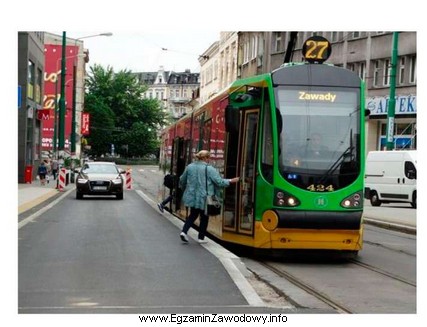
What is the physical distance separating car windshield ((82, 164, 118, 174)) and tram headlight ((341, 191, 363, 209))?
21.9 meters

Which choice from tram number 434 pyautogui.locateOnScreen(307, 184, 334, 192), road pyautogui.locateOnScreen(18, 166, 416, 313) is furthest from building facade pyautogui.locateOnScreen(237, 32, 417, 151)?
tram number 434 pyautogui.locateOnScreen(307, 184, 334, 192)

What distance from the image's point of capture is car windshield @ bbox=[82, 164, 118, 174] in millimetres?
33719

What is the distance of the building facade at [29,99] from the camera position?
44.8 metres

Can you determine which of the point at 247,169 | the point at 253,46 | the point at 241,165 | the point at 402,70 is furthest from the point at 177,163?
the point at 253,46

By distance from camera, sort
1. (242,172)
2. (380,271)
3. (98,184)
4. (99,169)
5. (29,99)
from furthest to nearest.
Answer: (29,99) → (99,169) → (98,184) → (242,172) → (380,271)

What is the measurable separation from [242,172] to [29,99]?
35.6m

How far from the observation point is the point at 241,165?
13.6m

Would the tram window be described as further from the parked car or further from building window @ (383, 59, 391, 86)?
building window @ (383, 59, 391, 86)

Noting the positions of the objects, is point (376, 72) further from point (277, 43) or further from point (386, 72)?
point (277, 43)

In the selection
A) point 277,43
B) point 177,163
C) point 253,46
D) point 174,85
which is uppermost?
point 174,85

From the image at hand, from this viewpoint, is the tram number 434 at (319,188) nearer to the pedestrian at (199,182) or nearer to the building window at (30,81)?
the pedestrian at (199,182)
